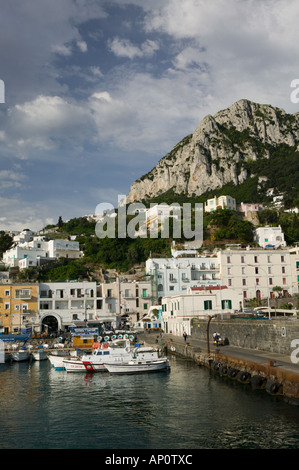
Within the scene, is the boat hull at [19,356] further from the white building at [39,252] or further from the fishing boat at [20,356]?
the white building at [39,252]

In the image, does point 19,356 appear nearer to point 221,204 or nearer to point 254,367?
point 254,367

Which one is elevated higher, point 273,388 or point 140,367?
point 273,388

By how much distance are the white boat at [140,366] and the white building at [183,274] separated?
37.9 m

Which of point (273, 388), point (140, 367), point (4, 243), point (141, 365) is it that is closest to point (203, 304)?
point (141, 365)

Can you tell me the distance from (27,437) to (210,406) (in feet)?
32.0

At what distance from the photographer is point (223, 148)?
574 ft

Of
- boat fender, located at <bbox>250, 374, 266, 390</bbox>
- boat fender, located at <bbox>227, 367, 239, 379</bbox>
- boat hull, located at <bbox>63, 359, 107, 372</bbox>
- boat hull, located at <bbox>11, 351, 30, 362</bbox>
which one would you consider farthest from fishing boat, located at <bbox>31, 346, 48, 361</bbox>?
boat fender, located at <bbox>250, 374, 266, 390</bbox>

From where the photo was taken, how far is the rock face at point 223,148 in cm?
17050

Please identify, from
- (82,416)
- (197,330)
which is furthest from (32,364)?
(82,416)

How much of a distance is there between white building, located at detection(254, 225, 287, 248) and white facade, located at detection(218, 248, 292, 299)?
17523mm

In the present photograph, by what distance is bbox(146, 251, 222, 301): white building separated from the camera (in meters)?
73.9

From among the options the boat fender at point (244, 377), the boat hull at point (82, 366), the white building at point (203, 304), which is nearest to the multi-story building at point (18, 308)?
the white building at point (203, 304)

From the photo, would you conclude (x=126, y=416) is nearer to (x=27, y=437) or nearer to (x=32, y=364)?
(x=27, y=437)

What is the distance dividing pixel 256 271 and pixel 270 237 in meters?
22.8
